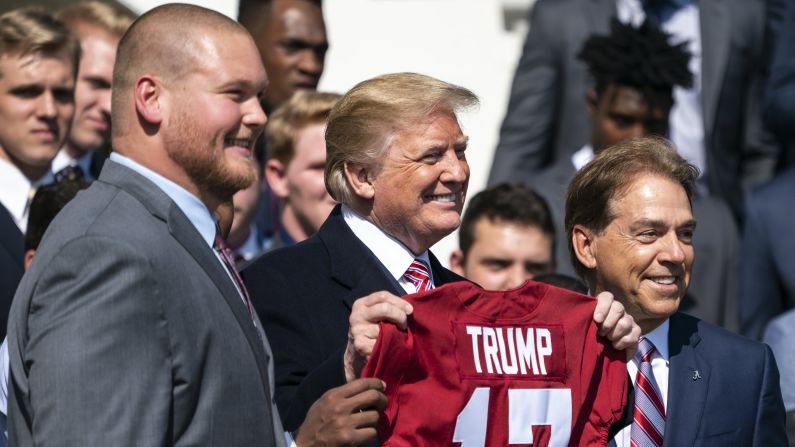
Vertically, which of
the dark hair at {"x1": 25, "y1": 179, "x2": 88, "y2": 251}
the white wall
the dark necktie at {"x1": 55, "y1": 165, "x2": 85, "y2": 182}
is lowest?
the white wall

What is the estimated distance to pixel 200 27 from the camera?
3648 mm

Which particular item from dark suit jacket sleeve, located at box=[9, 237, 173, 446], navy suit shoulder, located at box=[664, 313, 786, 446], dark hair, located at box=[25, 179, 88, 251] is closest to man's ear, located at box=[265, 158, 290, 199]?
dark hair, located at box=[25, 179, 88, 251]

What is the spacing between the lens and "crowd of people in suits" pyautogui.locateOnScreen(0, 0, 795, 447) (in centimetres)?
322

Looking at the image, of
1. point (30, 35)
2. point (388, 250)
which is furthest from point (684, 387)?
point (30, 35)

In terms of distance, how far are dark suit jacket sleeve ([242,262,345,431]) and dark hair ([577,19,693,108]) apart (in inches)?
128

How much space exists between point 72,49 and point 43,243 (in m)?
2.96

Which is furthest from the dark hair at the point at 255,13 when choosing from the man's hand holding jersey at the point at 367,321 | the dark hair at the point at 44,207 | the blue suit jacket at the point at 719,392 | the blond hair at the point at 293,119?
the man's hand holding jersey at the point at 367,321

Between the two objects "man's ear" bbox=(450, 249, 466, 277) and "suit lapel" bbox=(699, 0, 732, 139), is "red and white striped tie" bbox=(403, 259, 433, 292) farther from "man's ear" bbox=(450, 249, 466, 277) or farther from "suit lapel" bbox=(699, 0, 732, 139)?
"suit lapel" bbox=(699, 0, 732, 139)

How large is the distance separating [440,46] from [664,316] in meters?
6.19

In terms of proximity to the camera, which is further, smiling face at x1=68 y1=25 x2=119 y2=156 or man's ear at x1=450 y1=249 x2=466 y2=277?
smiling face at x1=68 y1=25 x2=119 y2=156

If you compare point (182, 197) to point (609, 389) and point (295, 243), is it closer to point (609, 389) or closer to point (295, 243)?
point (295, 243)

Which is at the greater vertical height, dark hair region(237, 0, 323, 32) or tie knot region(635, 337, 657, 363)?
tie knot region(635, 337, 657, 363)

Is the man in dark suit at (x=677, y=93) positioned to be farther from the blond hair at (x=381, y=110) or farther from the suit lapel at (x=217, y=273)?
the suit lapel at (x=217, y=273)

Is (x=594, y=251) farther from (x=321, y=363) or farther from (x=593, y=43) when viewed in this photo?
(x=593, y=43)
